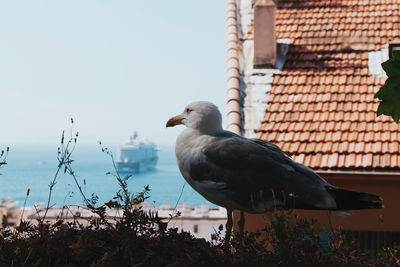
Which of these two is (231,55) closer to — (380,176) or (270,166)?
(380,176)

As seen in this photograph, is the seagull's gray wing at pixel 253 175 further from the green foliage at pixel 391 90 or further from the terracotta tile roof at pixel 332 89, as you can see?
the terracotta tile roof at pixel 332 89

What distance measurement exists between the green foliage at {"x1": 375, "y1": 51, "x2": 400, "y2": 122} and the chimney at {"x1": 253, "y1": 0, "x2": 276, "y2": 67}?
8.04 metres

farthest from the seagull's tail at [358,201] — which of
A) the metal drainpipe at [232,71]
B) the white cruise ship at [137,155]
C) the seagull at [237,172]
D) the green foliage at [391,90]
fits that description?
the white cruise ship at [137,155]

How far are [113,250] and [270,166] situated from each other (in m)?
1.18

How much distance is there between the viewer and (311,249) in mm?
3475

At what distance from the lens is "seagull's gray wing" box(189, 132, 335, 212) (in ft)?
12.8

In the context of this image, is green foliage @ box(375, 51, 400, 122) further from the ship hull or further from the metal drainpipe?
the ship hull

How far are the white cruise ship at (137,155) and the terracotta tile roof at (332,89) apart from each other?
321 ft

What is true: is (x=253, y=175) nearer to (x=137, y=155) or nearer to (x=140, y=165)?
(x=137, y=155)

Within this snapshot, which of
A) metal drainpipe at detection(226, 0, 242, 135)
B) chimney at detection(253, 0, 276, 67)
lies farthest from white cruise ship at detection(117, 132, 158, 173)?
chimney at detection(253, 0, 276, 67)

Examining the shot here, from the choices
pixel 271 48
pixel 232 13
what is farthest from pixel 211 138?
pixel 232 13

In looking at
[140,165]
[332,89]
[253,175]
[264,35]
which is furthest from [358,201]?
[140,165]

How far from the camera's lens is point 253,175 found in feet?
13.0

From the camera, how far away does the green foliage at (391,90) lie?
3.70 m
